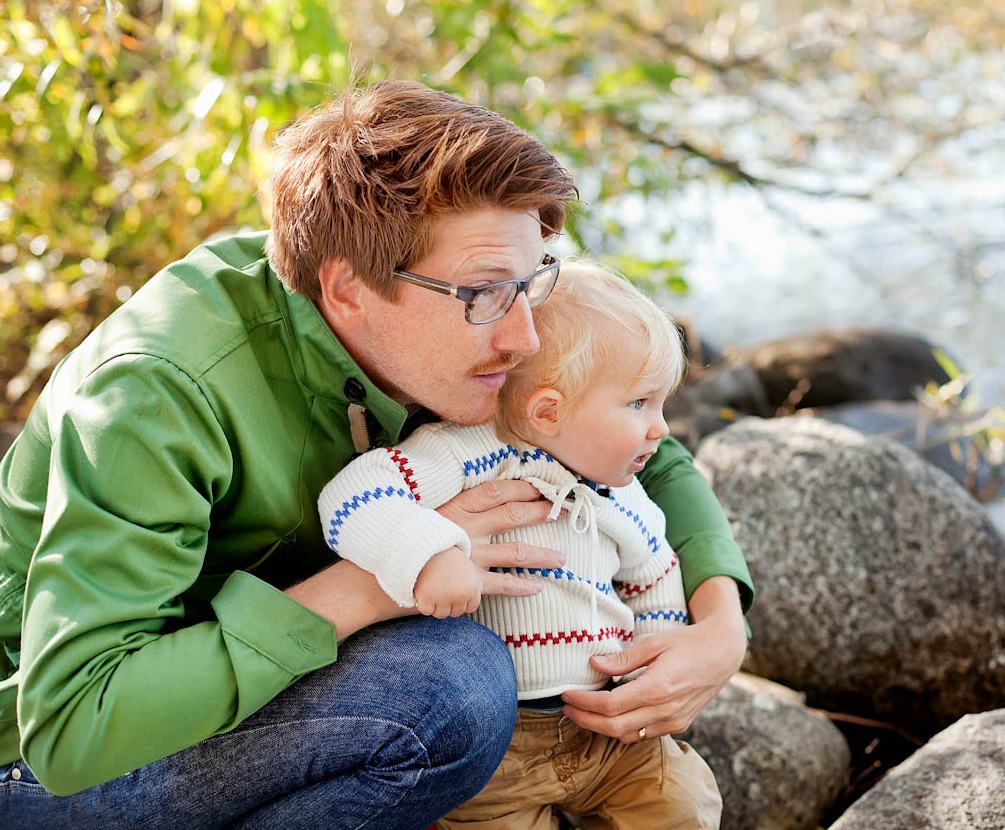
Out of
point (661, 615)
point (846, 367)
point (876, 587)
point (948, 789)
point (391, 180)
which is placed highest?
point (391, 180)

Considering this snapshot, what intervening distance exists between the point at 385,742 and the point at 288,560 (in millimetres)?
442

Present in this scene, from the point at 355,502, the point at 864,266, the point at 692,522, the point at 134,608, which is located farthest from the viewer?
the point at 864,266

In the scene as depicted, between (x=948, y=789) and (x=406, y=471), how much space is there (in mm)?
1223

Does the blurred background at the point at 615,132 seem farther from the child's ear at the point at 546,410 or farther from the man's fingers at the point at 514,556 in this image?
the man's fingers at the point at 514,556

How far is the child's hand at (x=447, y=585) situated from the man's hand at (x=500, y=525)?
0.09m

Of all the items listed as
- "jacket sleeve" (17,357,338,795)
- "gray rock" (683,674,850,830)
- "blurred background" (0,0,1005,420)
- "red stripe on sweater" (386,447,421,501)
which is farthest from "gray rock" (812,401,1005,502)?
"jacket sleeve" (17,357,338,795)

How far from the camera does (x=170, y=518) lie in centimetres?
163

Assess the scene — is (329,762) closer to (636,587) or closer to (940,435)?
(636,587)

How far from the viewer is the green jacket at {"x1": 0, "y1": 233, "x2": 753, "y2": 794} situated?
5.08 ft

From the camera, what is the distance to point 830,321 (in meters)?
7.00

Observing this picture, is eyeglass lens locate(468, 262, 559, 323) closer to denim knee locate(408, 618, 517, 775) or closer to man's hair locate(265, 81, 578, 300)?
man's hair locate(265, 81, 578, 300)

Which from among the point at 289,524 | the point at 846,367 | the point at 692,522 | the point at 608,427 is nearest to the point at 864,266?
Answer: the point at 846,367

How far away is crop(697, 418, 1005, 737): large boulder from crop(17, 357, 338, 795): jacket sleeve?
5.30 feet

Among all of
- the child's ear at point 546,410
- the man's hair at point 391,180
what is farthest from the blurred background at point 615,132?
the child's ear at point 546,410
